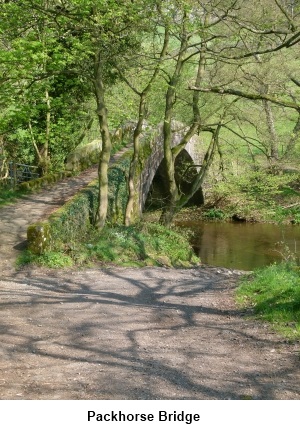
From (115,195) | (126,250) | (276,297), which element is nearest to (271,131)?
(115,195)

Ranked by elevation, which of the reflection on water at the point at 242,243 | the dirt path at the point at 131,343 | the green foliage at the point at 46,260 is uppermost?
the green foliage at the point at 46,260

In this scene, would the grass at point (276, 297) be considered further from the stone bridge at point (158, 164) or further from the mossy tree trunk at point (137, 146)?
the stone bridge at point (158, 164)

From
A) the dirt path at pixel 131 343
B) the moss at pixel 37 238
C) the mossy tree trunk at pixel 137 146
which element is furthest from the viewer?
the mossy tree trunk at pixel 137 146

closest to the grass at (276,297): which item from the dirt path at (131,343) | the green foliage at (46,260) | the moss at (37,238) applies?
the dirt path at (131,343)

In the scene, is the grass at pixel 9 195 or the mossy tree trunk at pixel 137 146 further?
the grass at pixel 9 195

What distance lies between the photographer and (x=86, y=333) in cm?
791

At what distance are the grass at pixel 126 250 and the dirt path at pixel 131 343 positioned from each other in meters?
0.67

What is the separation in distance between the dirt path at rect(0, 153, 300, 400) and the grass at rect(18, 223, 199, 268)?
0.67m

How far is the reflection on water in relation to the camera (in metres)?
22.0

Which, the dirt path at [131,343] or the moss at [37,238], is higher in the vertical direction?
the moss at [37,238]

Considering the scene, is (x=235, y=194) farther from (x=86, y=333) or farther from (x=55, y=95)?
(x=86, y=333)

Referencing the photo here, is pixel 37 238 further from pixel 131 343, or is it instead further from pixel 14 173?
pixel 14 173

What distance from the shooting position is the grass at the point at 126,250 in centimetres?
1319

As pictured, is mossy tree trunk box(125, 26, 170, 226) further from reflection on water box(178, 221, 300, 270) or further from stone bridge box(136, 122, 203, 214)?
reflection on water box(178, 221, 300, 270)
